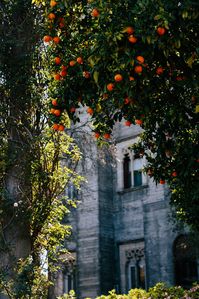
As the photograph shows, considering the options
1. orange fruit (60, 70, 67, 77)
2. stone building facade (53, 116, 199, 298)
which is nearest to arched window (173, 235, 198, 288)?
stone building facade (53, 116, 199, 298)

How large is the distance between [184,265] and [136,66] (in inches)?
591

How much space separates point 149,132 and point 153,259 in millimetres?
12438

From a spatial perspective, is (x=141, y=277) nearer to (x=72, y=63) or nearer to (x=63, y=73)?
(x=63, y=73)

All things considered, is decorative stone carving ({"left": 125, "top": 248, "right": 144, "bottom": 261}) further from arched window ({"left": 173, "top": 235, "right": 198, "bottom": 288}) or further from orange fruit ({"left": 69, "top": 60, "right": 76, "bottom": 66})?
orange fruit ({"left": 69, "top": 60, "right": 76, "bottom": 66})

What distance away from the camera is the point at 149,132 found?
977 cm

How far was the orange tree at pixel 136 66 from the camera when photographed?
6.79m

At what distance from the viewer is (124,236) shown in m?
22.6

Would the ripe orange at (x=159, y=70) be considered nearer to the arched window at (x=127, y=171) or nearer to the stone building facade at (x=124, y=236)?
the stone building facade at (x=124, y=236)

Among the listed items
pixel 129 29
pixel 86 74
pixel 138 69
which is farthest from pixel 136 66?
pixel 86 74

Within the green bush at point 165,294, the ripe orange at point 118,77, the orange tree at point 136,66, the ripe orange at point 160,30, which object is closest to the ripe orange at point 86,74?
the orange tree at point 136,66

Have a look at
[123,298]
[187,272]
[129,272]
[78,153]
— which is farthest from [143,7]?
[129,272]

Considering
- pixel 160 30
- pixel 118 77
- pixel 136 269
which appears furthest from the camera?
pixel 136 269

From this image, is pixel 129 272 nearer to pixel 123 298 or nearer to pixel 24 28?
pixel 123 298

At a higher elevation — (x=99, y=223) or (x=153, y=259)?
(x=99, y=223)
